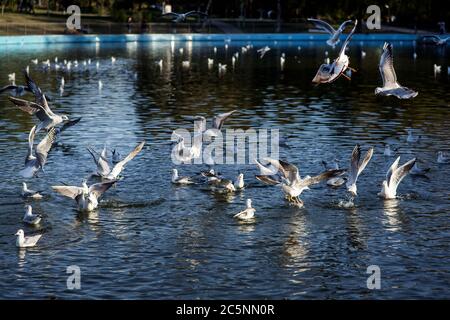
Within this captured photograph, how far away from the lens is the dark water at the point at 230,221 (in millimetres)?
18609

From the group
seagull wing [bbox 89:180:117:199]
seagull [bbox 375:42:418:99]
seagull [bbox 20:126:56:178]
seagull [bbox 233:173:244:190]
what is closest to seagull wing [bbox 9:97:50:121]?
seagull [bbox 20:126:56:178]

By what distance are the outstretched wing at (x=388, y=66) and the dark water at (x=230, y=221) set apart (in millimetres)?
3030

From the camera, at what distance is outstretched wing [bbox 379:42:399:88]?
2609 centimetres

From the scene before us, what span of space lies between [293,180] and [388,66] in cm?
545

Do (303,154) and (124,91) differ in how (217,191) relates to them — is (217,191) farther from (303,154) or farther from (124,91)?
(124,91)

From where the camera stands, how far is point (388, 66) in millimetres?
26844

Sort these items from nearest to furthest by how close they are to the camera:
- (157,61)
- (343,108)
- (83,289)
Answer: (83,289) → (343,108) → (157,61)

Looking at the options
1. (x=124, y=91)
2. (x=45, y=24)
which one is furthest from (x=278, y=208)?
(x=45, y=24)

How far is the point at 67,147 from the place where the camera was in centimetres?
3378

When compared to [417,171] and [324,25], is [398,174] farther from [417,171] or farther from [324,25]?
[324,25]

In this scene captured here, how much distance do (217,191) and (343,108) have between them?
2063 cm

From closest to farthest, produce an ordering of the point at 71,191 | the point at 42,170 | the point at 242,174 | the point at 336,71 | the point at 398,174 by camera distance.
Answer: the point at 71,191 < the point at 398,174 < the point at 336,71 < the point at 242,174 < the point at 42,170

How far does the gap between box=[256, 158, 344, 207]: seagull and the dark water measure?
408mm

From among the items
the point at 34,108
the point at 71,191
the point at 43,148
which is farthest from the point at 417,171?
the point at 34,108
